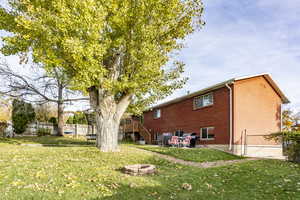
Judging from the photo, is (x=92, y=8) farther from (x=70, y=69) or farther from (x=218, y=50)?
(x=218, y=50)

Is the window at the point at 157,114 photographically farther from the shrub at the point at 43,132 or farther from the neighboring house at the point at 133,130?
the shrub at the point at 43,132

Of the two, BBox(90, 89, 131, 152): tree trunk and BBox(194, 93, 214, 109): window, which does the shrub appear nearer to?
BBox(90, 89, 131, 152): tree trunk

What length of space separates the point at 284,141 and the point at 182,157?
18.6 ft

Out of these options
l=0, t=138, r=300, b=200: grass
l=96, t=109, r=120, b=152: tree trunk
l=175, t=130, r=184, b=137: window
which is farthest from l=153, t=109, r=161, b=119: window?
l=0, t=138, r=300, b=200: grass

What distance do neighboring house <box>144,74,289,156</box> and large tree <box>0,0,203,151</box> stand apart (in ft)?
16.9

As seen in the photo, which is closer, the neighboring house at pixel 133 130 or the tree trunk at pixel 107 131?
the tree trunk at pixel 107 131

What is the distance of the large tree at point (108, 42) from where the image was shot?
9.31 m

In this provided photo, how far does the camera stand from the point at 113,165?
26.8ft

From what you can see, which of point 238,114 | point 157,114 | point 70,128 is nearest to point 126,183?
point 238,114

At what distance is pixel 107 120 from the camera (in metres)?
11.3

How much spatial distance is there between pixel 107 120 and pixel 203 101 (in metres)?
9.52

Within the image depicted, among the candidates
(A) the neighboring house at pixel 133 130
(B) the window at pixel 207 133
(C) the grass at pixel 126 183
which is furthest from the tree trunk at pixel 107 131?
(A) the neighboring house at pixel 133 130

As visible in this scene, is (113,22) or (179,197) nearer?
(179,197)

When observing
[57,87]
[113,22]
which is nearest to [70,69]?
[113,22]
